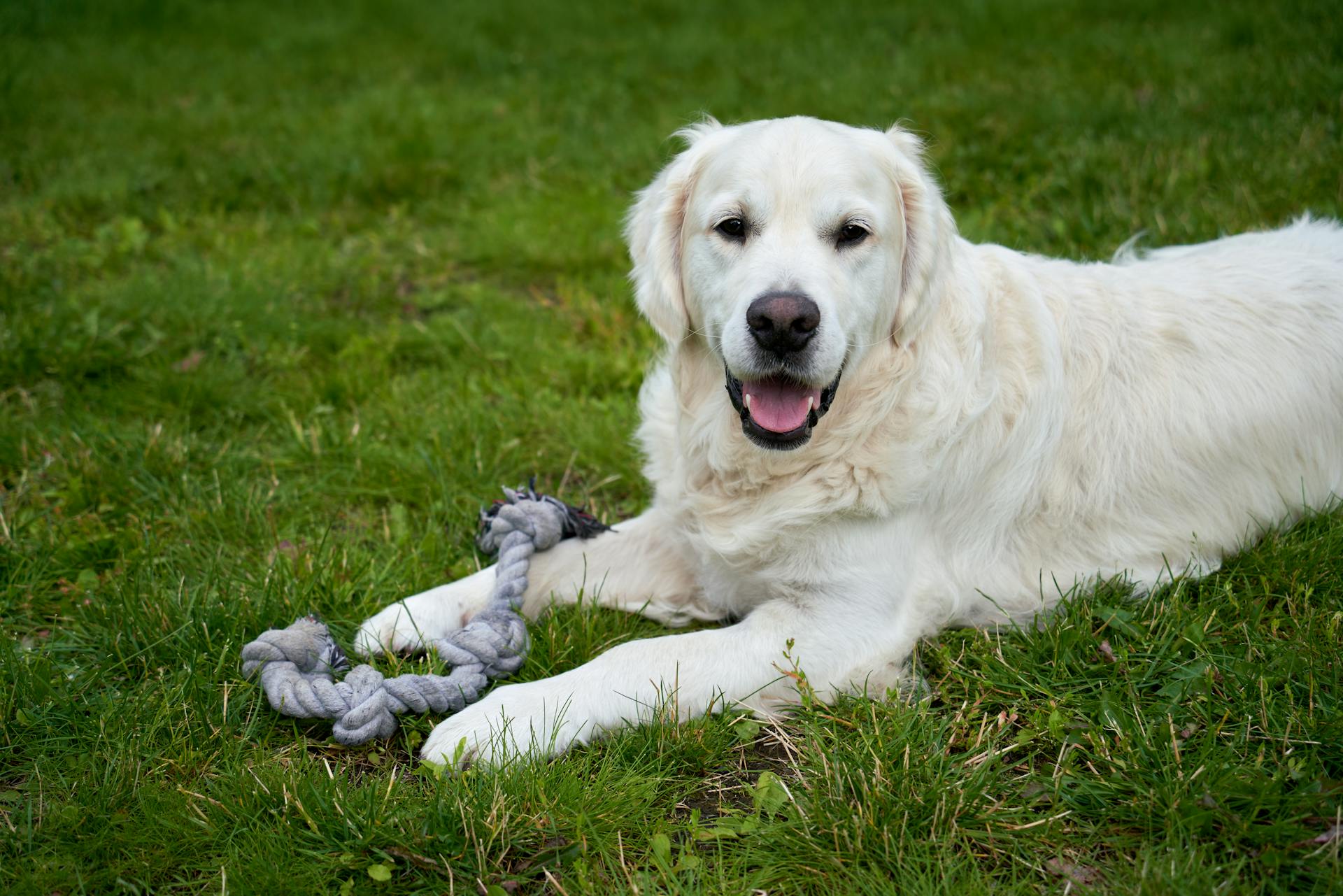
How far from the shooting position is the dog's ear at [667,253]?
2824 mm

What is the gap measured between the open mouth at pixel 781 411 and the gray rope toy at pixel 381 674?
2.79 feet

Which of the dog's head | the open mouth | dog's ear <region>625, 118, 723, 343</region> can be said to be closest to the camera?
the dog's head

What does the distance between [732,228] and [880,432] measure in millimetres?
663

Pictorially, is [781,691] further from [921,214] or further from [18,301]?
[18,301]

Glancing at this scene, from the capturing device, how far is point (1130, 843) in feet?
6.84

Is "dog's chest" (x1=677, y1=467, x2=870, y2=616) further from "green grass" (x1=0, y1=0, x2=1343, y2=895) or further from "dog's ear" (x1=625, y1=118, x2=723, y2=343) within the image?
"dog's ear" (x1=625, y1=118, x2=723, y2=343)

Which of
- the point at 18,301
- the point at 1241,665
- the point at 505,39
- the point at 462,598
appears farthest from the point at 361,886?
the point at 505,39

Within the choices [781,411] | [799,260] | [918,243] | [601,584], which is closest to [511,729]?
[601,584]

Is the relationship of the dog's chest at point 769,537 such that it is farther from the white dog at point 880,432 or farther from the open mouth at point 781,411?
the open mouth at point 781,411

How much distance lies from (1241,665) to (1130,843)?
25.2 inches

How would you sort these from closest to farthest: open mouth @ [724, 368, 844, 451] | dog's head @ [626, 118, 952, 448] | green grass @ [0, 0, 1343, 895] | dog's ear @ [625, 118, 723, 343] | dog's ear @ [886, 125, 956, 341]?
1. green grass @ [0, 0, 1343, 895]
2. dog's head @ [626, 118, 952, 448]
3. open mouth @ [724, 368, 844, 451]
4. dog's ear @ [886, 125, 956, 341]
5. dog's ear @ [625, 118, 723, 343]

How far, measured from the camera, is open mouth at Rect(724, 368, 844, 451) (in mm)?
2555

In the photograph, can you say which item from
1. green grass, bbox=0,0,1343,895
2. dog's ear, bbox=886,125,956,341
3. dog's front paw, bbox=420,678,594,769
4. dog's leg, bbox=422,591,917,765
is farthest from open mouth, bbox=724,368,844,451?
dog's front paw, bbox=420,678,594,769

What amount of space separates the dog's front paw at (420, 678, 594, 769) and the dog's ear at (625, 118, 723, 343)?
104 cm
